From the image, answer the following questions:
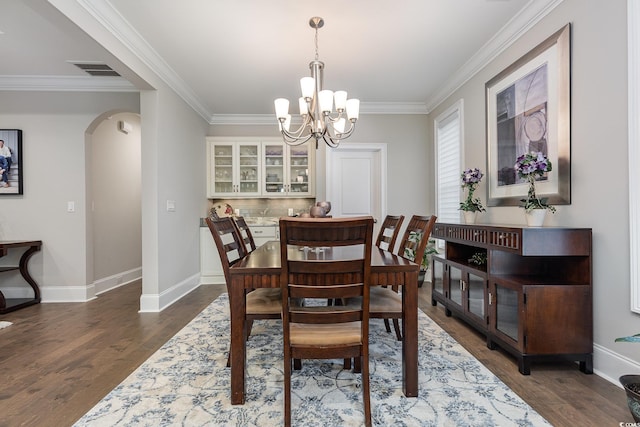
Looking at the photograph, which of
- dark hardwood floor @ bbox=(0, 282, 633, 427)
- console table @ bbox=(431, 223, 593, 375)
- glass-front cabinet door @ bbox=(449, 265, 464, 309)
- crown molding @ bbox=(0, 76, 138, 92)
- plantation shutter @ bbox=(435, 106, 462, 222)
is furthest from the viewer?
plantation shutter @ bbox=(435, 106, 462, 222)

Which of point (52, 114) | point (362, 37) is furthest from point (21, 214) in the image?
point (362, 37)

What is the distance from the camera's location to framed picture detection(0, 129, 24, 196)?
12.1 ft

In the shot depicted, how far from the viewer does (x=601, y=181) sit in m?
1.91

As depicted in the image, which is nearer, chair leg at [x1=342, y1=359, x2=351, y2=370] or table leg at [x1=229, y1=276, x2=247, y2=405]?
table leg at [x1=229, y1=276, x2=247, y2=405]

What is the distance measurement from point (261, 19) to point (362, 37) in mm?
921

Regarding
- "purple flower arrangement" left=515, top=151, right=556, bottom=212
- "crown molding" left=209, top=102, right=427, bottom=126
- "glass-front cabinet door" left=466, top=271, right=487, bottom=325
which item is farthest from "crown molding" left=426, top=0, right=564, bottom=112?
"glass-front cabinet door" left=466, top=271, right=487, bottom=325

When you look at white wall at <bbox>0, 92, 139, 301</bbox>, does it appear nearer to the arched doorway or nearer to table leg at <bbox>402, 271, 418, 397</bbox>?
the arched doorway

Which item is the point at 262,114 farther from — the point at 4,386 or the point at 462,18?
the point at 4,386

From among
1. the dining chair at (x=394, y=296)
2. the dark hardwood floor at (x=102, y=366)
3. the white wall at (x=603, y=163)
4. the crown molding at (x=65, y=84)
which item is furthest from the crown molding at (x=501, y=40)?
the crown molding at (x=65, y=84)

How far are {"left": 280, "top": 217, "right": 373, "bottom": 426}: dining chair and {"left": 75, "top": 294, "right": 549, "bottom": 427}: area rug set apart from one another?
0.23 metres

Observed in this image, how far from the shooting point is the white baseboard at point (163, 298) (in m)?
3.34

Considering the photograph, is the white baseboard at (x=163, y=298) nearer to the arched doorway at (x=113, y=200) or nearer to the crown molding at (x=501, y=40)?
the arched doorway at (x=113, y=200)

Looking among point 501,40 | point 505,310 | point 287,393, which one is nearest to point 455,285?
point 505,310

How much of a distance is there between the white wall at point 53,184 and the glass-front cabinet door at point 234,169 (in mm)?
1513
